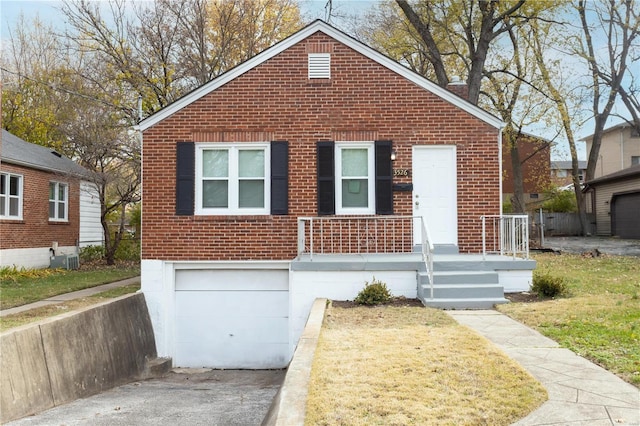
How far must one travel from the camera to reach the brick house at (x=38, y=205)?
16859 mm

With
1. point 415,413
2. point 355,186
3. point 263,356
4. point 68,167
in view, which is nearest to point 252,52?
point 68,167

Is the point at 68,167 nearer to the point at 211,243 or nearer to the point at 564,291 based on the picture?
the point at 211,243

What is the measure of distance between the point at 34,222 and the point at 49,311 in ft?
31.5

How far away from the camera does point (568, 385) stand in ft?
15.0

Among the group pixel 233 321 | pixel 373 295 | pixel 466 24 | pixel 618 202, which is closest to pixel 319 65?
pixel 373 295

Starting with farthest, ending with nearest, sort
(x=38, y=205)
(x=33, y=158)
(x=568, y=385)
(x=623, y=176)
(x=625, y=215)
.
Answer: (x=625, y=215)
(x=623, y=176)
(x=33, y=158)
(x=38, y=205)
(x=568, y=385)

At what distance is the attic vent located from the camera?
1105 cm

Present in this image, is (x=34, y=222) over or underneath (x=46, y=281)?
over

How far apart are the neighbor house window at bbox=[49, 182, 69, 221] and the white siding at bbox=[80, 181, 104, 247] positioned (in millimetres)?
693

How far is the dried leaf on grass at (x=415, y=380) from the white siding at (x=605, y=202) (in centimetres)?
2452

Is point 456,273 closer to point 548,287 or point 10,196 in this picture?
point 548,287

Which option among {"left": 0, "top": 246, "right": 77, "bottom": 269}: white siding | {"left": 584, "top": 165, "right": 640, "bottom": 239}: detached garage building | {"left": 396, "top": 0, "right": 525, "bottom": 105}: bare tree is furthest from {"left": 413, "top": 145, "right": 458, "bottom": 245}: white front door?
{"left": 584, "top": 165, "right": 640, "bottom": 239}: detached garage building

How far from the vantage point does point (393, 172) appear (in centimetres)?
1088

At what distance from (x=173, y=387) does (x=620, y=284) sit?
9165 mm
